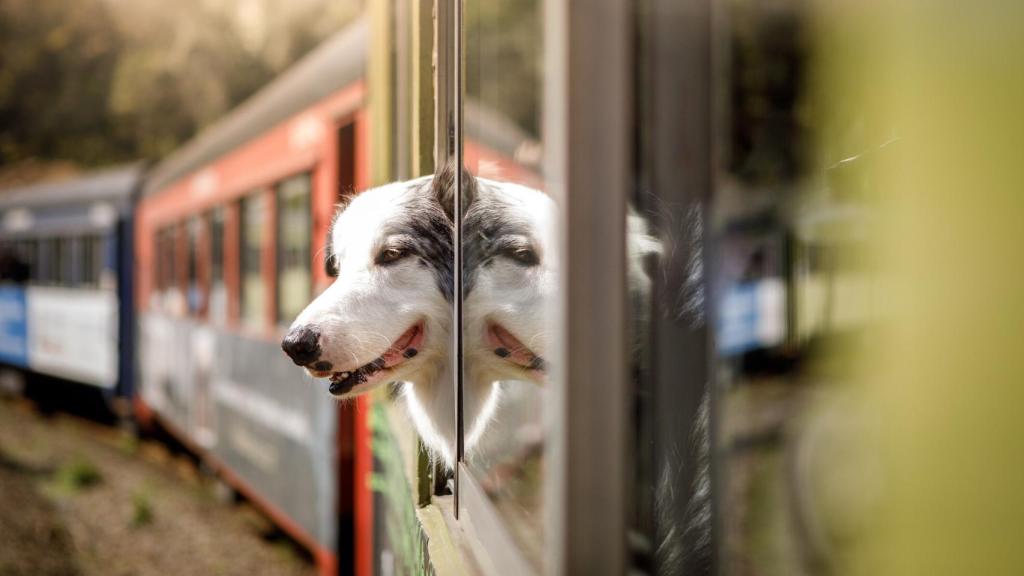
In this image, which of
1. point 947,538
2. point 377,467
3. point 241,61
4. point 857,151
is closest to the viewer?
point 947,538

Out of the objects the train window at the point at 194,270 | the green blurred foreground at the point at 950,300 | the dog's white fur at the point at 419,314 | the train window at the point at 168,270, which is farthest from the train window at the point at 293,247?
the green blurred foreground at the point at 950,300

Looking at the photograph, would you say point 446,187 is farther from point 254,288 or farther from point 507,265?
point 254,288

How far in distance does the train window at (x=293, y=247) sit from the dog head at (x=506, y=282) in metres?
3.11

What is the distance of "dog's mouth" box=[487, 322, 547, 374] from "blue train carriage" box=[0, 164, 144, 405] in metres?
10.6

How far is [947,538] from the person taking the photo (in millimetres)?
611

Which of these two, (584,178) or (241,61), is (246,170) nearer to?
(584,178)

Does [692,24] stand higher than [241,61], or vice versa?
[241,61]

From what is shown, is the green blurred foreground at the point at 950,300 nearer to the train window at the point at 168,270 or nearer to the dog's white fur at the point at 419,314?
the dog's white fur at the point at 419,314

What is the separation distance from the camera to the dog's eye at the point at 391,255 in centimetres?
151

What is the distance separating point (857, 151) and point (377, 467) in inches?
111

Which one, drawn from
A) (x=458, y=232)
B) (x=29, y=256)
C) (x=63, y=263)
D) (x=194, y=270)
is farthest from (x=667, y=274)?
(x=29, y=256)

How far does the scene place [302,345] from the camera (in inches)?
55.2

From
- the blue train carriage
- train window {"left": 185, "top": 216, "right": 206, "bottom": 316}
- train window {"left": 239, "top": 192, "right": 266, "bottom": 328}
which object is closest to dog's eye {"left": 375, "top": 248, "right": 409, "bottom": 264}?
train window {"left": 239, "top": 192, "right": 266, "bottom": 328}

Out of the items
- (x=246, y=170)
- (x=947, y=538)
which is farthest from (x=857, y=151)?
(x=246, y=170)
